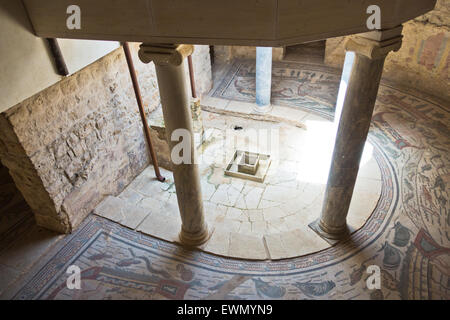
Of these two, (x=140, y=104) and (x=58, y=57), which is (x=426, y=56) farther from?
Result: (x=58, y=57)

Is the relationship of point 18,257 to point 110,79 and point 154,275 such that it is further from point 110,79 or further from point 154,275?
point 110,79

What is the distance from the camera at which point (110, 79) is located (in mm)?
4727

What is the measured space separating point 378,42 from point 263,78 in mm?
4704

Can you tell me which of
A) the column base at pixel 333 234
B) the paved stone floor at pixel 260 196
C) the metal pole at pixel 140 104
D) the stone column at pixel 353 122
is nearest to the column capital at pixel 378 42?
the stone column at pixel 353 122

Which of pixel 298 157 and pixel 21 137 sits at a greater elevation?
pixel 21 137

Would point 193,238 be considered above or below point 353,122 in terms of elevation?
below

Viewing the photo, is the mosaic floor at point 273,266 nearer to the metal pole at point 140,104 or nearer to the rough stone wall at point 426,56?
the metal pole at point 140,104

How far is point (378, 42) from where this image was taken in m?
2.69

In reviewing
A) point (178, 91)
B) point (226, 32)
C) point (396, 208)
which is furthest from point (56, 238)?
point (396, 208)

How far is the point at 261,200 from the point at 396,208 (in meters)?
1.98

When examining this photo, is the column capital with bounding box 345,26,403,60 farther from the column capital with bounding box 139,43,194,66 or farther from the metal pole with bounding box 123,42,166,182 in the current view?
the metal pole with bounding box 123,42,166,182

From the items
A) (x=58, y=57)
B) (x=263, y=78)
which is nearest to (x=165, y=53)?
(x=58, y=57)

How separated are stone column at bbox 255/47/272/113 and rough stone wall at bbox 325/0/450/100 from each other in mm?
2700

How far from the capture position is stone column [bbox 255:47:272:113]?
7.07 meters
